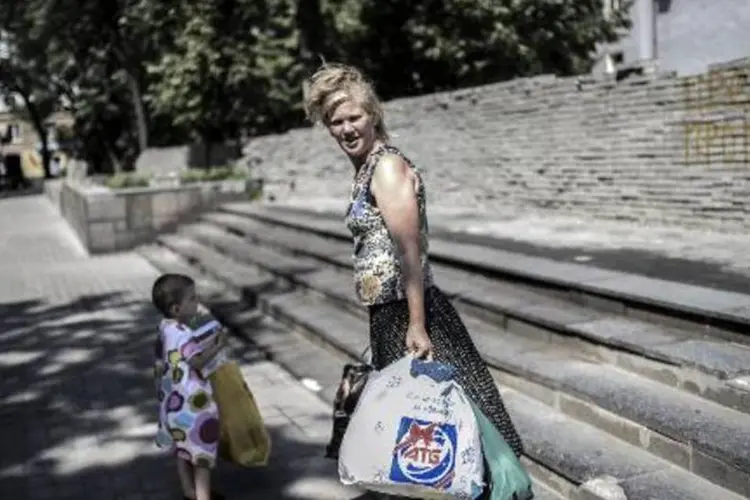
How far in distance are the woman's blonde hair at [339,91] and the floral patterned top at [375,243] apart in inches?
5.9

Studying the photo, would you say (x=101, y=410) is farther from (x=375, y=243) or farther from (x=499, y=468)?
(x=499, y=468)

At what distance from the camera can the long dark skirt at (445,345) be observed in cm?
297

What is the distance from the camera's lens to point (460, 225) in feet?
32.4

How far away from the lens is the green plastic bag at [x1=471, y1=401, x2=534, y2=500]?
276 cm

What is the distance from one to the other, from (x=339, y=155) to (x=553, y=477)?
12287 mm

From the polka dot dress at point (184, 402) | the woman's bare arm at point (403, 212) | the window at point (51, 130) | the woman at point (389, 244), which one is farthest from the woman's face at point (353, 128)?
the window at point (51, 130)

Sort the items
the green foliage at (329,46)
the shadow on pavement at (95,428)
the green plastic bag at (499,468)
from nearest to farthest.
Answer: the green plastic bag at (499,468)
the shadow on pavement at (95,428)
the green foliage at (329,46)

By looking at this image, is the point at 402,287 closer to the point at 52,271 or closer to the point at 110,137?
the point at 52,271

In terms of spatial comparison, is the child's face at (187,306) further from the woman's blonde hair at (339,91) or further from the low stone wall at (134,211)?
the low stone wall at (134,211)

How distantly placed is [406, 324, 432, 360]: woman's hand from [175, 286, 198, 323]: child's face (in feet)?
4.04

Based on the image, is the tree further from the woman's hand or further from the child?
the woman's hand

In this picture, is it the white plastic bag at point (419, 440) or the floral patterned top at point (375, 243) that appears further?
the floral patterned top at point (375, 243)

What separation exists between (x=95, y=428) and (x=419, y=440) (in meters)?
3.15

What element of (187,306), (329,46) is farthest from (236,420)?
(329,46)
